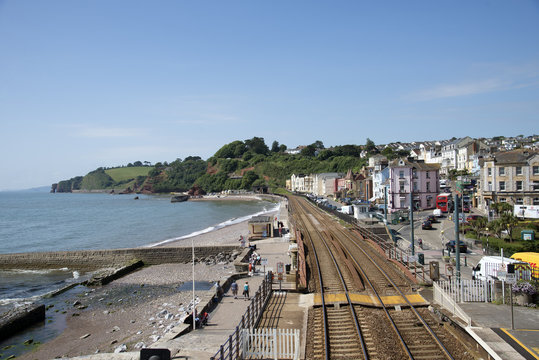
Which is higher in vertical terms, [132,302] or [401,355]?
[401,355]

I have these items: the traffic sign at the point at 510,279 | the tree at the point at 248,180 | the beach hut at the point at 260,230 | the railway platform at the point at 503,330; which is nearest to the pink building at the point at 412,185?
the beach hut at the point at 260,230

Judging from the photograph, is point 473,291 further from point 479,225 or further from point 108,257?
point 108,257

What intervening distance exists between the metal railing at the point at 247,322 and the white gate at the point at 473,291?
7.09 meters

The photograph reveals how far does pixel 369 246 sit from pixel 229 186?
168m

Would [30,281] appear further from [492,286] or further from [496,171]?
[496,171]

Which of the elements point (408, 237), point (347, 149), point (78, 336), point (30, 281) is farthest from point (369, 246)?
point (347, 149)

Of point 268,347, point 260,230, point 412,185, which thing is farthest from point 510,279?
point 412,185

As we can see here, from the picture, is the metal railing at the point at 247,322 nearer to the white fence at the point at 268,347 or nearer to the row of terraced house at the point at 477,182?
the white fence at the point at 268,347

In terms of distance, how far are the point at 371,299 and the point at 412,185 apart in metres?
42.2

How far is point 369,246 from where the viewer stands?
2838 cm

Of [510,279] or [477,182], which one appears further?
[477,182]

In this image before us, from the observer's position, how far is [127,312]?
76.1 ft

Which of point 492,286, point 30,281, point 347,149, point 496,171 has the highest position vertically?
point 347,149

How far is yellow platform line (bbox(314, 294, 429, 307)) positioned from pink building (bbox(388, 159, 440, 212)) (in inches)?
1573
